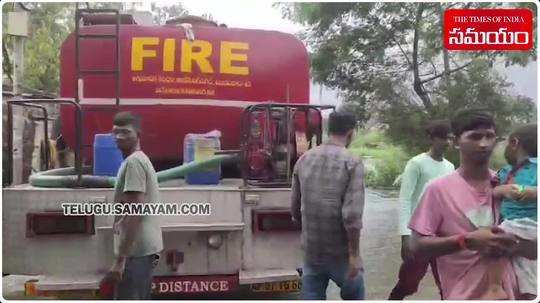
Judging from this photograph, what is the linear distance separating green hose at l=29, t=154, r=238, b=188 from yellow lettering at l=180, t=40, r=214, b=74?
55cm

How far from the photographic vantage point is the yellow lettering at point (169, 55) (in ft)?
12.0

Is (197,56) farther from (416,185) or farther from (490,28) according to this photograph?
(490,28)

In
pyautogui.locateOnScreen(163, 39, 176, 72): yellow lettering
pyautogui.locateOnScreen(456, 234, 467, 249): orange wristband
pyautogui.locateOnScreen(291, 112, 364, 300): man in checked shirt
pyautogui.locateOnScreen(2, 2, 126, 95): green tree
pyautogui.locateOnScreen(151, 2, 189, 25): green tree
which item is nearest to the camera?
pyautogui.locateOnScreen(456, 234, 467, 249): orange wristband

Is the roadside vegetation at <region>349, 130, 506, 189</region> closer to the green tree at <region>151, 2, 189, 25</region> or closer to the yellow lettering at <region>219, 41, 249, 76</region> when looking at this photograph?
the yellow lettering at <region>219, 41, 249, 76</region>

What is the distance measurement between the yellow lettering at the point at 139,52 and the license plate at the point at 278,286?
140 cm

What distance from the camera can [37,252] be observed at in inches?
131

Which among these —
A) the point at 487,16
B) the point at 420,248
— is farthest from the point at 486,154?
the point at 487,16

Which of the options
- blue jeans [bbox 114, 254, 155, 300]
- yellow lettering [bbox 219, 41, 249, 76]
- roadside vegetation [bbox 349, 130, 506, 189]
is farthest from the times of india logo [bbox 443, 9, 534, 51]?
blue jeans [bbox 114, 254, 155, 300]

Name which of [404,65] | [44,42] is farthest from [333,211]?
[44,42]

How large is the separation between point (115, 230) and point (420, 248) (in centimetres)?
148

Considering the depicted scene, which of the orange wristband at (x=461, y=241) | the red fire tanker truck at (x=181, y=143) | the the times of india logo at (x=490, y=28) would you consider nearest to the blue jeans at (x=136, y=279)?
the red fire tanker truck at (x=181, y=143)

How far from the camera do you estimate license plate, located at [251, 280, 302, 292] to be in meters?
3.46

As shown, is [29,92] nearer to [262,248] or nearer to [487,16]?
[262,248]

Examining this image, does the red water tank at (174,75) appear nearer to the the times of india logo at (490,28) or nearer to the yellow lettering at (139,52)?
the yellow lettering at (139,52)
